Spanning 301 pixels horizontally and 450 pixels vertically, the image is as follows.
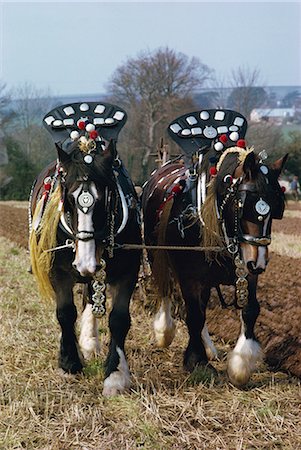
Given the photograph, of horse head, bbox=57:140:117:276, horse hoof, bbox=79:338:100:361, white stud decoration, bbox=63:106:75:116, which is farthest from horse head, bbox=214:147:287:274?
horse hoof, bbox=79:338:100:361

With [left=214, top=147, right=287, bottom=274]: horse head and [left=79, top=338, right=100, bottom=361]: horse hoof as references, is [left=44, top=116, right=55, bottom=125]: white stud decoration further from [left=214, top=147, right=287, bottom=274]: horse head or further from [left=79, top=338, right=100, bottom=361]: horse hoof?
[left=79, top=338, right=100, bottom=361]: horse hoof

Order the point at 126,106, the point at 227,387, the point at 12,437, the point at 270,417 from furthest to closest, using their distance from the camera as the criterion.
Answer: the point at 126,106 → the point at 227,387 → the point at 270,417 → the point at 12,437

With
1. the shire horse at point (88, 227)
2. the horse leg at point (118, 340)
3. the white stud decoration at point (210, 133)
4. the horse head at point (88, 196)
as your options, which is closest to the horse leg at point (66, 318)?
the shire horse at point (88, 227)

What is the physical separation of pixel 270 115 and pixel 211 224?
29.6 m

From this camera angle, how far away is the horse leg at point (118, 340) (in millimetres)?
3736

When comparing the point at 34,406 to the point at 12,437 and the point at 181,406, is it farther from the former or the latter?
the point at 181,406

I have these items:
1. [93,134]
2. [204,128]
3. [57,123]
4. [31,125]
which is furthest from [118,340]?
[31,125]

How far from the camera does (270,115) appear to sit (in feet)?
107

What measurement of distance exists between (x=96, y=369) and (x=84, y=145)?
4.58ft

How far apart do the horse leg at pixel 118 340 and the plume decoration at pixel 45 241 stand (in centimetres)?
42

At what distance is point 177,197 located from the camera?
4371 mm

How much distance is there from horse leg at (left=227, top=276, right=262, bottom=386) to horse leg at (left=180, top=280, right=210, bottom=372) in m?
0.25

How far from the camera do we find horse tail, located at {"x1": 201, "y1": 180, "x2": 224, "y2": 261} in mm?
3820

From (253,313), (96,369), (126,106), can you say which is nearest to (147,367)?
(96,369)
